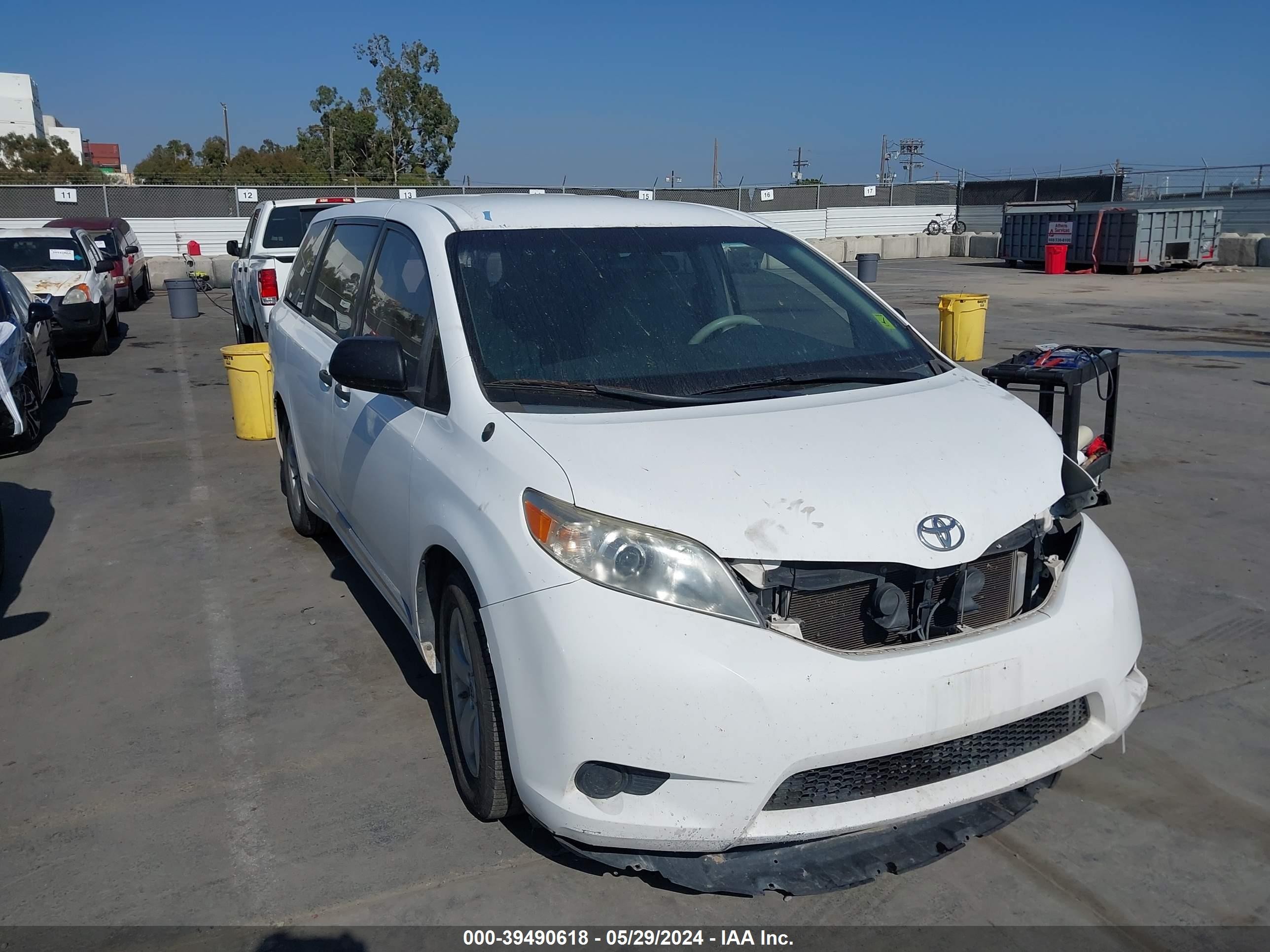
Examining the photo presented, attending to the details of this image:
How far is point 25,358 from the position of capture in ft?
29.1

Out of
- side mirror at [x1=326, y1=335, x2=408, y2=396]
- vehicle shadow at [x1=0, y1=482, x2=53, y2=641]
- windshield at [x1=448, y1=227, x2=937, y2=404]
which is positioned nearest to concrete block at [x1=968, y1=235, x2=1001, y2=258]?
vehicle shadow at [x1=0, y1=482, x2=53, y2=641]

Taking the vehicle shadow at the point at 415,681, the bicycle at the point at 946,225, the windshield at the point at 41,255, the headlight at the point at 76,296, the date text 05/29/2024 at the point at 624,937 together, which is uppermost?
the bicycle at the point at 946,225

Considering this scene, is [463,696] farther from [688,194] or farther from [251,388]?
[688,194]

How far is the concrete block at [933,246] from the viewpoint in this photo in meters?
38.2

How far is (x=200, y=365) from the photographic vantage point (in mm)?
13711

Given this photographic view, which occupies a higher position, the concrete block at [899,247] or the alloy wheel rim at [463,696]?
the concrete block at [899,247]

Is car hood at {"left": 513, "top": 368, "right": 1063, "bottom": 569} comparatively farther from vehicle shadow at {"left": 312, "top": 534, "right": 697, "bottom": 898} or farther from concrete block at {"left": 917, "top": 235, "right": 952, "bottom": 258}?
concrete block at {"left": 917, "top": 235, "right": 952, "bottom": 258}

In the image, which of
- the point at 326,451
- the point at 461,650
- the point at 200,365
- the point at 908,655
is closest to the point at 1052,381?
the point at 908,655

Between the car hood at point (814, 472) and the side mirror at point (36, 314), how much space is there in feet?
27.2

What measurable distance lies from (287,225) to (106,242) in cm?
803

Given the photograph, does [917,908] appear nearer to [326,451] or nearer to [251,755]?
[251,755]

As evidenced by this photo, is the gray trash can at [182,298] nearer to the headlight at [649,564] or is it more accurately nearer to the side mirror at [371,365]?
the side mirror at [371,365]

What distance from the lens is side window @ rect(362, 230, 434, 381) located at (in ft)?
12.2

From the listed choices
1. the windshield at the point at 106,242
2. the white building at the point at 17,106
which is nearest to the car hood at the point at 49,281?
the windshield at the point at 106,242
